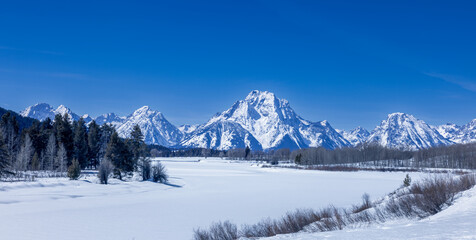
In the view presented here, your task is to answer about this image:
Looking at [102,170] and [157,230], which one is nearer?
[157,230]

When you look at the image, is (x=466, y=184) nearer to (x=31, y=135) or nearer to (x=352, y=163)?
(x=31, y=135)

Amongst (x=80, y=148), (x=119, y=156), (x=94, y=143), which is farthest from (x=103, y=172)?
(x=94, y=143)

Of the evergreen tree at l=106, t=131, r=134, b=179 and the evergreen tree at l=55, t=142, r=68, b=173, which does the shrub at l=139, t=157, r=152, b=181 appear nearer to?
the evergreen tree at l=106, t=131, r=134, b=179

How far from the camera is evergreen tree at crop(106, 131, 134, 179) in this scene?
55.9 metres

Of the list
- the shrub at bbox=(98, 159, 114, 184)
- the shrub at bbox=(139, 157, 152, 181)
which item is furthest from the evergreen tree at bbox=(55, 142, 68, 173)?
the shrub at bbox=(98, 159, 114, 184)

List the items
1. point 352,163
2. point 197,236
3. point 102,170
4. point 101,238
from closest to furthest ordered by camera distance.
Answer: point 197,236, point 101,238, point 102,170, point 352,163

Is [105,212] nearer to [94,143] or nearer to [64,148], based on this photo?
[64,148]

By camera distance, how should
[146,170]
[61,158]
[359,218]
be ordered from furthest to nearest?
[61,158] < [146,170] < [359,218]

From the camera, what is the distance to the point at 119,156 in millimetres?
56281

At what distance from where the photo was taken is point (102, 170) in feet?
155

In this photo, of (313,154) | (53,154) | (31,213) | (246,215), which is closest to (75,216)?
(31,213)

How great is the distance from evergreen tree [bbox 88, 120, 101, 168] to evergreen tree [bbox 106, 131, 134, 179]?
2493 centimetres

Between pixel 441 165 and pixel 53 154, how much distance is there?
138 m

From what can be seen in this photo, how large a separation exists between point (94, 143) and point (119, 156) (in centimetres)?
2793
